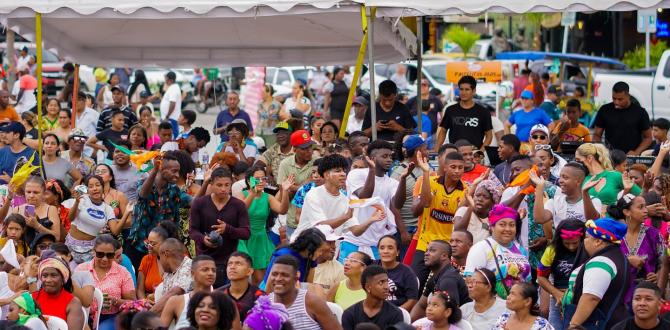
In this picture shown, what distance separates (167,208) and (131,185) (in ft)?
4.88

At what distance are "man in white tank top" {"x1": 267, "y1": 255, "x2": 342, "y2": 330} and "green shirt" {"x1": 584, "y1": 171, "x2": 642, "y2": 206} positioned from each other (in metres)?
3.16

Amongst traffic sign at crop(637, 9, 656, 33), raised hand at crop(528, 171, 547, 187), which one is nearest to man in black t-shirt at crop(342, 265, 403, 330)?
raised hand at crop(528, 171, 547, 187)

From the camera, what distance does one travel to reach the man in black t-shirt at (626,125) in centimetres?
1545

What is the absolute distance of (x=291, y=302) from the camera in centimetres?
914

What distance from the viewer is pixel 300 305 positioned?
9.14m

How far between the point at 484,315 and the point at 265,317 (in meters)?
1.71

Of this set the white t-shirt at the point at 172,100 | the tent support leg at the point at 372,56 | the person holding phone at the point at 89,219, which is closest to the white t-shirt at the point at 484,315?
the person holding phone at the point at 89,219

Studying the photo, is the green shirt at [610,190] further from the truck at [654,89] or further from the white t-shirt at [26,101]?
the white t-shirt at [26,101]

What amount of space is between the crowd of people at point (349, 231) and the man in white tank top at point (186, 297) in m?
0.02

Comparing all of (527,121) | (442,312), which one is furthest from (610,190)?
(527,121)

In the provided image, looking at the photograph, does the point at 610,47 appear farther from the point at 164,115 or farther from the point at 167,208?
the point at 167,208

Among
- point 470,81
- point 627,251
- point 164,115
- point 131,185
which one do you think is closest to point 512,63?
point 164,115

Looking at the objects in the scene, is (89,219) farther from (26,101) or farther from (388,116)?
(26,101)

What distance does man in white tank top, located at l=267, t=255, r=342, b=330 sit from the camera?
9.10 m
